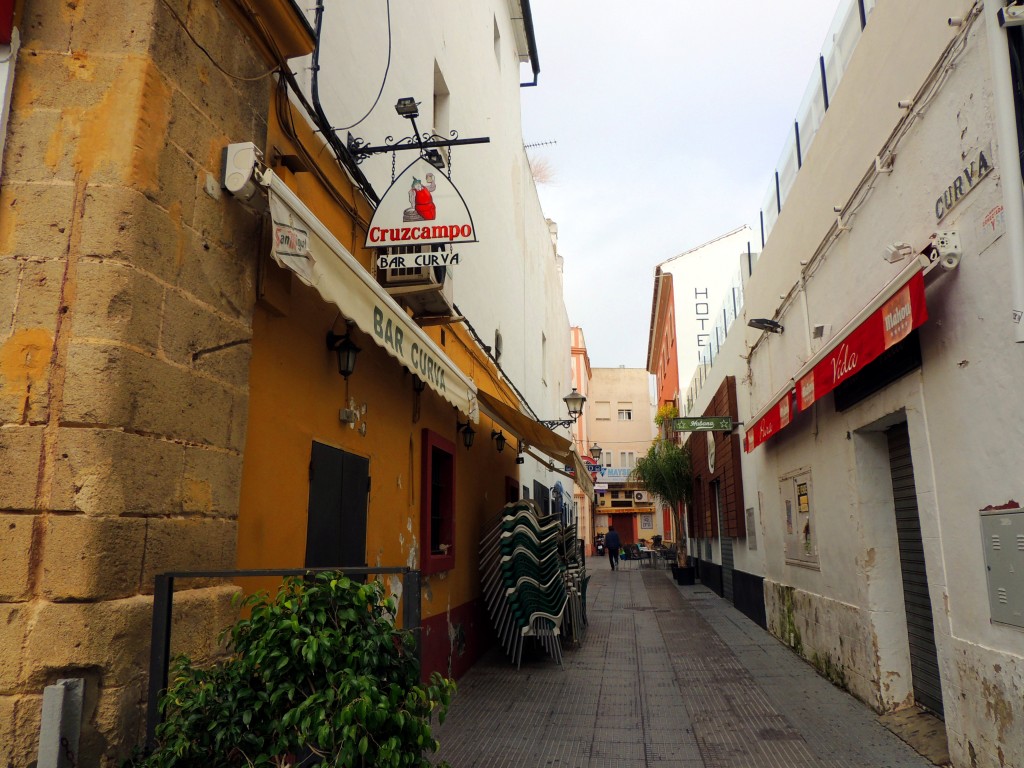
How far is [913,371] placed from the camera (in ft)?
17.6

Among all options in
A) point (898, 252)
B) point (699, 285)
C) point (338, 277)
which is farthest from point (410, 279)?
point (699, 285)

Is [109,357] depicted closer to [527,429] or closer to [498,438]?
[527,429]

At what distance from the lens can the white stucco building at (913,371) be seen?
4121 mm

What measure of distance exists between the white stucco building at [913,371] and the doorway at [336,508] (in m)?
3.78

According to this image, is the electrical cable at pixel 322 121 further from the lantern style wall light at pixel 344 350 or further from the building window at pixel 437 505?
the building window at pixel 437 505

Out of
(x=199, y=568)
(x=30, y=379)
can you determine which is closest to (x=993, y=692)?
(x=199, y=568)

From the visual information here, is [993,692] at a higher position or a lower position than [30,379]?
lower

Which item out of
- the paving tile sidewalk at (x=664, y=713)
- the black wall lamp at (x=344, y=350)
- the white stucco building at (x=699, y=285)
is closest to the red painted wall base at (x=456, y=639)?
the paving tile sidewalk at (x=664, y=713)

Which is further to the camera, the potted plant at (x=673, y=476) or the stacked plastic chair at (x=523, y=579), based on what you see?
the potted plant at (x=673, y=476)

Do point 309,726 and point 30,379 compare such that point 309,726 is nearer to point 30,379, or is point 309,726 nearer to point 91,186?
point 30,379

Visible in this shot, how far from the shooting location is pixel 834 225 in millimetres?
7156

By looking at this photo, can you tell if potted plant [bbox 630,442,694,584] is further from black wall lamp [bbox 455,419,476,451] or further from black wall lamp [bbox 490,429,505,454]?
black wall lamp [bbox 455,419,476,451]

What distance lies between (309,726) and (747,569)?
11.6 meters

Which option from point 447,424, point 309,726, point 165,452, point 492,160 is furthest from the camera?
point 492,160
